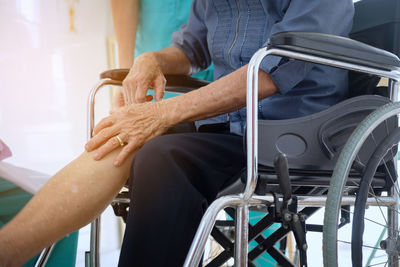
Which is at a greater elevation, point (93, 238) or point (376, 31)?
point (376, 31)

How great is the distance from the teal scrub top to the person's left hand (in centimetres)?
77

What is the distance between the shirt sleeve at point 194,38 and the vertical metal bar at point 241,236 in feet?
2.08

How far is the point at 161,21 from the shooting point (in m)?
1.63

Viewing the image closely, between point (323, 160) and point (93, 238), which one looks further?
point (93, 238)

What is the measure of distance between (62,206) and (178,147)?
239 millimetres

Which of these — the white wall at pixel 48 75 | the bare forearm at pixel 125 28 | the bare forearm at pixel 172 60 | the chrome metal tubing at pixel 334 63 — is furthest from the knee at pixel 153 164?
the bare forearm at pixel 125 28

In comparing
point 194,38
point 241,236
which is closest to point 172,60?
point 194,38

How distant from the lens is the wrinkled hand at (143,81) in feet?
3.36

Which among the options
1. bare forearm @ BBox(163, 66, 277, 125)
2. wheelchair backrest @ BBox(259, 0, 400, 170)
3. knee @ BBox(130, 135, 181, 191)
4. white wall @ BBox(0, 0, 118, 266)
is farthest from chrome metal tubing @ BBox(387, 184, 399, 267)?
white wall @ BBox(0, 0, 118, 266)

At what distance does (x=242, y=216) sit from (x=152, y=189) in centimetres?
16

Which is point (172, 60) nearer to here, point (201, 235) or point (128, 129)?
point (128, 129)

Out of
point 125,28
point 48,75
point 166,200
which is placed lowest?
point 166,200

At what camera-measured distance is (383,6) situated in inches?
38.4

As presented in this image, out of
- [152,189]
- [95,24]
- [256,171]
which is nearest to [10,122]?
[95,24]
